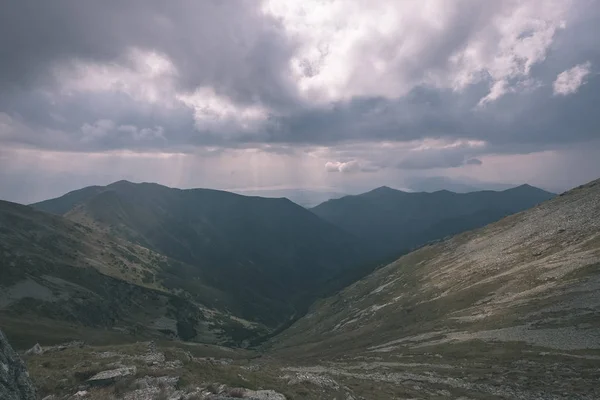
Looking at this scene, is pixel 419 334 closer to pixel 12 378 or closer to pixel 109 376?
pixel 109 376

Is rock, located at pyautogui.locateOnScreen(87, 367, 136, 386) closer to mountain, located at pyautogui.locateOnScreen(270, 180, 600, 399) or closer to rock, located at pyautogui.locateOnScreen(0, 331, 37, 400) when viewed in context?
rock, located at pyautogui.locateOnScreen(0, 331, 37, 400)

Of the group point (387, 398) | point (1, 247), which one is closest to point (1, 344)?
point (387, 398)

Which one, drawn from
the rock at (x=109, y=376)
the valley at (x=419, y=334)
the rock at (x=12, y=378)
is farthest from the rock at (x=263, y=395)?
the rock at (x=12, y=378)

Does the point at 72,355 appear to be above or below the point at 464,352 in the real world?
above

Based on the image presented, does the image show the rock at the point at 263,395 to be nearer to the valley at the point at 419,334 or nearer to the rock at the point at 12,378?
the valley at the point at 419,334

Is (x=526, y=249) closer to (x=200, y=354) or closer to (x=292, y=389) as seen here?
(x=200, y=354)

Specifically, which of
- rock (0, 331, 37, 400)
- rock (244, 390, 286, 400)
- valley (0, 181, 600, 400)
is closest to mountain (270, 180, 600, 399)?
valley (0, 181, 600, 400)

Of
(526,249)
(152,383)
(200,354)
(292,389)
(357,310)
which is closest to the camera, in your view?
(152,383)
